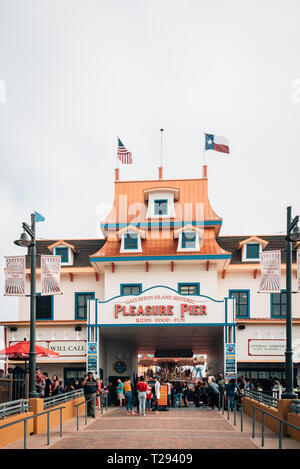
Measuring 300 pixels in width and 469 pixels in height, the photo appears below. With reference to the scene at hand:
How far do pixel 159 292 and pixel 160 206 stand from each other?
22.5ft

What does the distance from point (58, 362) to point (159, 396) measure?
896 cm

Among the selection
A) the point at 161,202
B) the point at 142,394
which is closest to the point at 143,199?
the point at 161,202

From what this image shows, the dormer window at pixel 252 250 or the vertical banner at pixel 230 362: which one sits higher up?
the dormer window at pixel 252 250

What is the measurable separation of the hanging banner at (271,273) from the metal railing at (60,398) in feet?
27.2

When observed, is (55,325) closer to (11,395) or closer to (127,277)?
(127,277)

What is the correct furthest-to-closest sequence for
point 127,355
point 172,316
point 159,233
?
1. point 127,355
2. point 159,233
3. point 172,316

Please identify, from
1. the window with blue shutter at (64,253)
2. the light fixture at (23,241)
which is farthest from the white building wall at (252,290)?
the light fixture at (23,241)

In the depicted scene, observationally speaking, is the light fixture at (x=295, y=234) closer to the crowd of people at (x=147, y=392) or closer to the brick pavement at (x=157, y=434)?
the brick pavement at (x=157, y=434)

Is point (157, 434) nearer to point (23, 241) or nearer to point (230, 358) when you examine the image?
point (23, 241)

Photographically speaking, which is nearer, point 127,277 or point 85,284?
point 127,277

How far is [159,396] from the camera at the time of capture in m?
23.8

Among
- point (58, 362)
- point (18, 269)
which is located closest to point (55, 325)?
point (58, 362)

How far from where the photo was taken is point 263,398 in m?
20.7

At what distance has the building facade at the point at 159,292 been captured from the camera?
28891 millimetres
